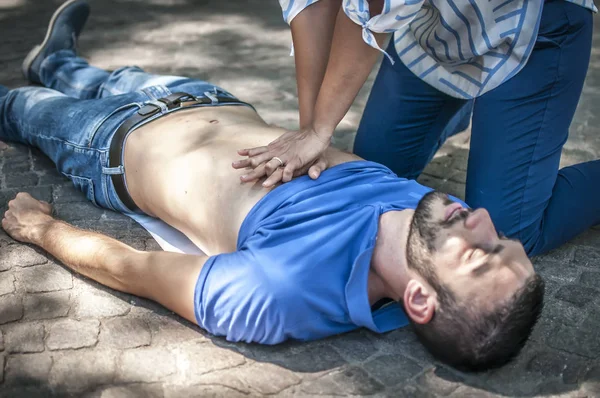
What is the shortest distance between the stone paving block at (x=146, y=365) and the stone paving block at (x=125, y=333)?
0.04 metres

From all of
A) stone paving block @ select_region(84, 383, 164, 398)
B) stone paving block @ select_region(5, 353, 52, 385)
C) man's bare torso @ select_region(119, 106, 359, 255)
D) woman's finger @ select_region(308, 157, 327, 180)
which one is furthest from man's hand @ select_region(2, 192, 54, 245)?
woman's finger @ select_region(308, 157, 327, 180)

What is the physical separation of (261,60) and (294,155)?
8.25ft

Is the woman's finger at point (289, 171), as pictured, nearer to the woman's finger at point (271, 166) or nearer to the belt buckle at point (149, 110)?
the woman's finger at point (271, 166)

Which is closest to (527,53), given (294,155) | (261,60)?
(294,155)

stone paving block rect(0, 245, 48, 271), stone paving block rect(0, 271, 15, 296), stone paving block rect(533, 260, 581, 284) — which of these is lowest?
stone paving block rect(0, 271, 15, 296)

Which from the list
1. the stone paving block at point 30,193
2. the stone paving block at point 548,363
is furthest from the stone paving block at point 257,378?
the stone paving block at point 30,193

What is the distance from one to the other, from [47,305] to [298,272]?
Result: 948mm

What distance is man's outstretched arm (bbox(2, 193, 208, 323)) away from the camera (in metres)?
2.41

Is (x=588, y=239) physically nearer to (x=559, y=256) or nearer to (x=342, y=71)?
(x=559, y=256)

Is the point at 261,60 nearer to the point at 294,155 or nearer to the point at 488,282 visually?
the point at 294,155

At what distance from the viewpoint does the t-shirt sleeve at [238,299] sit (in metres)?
2.30

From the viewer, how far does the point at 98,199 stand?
3184 mm

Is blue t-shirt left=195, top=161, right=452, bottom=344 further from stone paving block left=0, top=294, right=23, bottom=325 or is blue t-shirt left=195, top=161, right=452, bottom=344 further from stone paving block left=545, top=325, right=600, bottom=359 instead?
stone paving block left=0, top=294, right=23, bottom=325

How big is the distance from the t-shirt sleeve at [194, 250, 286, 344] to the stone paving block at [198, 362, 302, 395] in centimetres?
11
